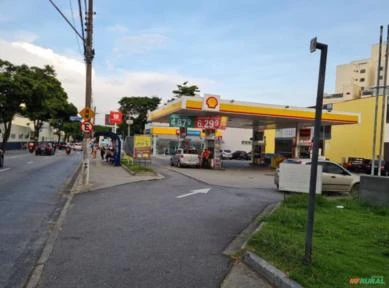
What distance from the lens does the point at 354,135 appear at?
44.4 metres

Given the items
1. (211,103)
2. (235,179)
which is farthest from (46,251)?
(211,103)

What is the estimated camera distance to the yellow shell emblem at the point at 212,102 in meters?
29.8

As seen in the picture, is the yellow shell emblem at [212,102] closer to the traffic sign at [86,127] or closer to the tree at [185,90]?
the traffic sign at [86,127]

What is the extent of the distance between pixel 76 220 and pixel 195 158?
2396cm

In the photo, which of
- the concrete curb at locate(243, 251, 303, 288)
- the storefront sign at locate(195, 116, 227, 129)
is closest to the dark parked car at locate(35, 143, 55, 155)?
the storefront sign at locate(195, 116, 227, 129)

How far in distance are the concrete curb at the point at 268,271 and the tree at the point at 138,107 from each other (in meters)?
82.8

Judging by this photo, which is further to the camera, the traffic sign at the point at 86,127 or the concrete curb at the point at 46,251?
the traffic sign at the point at 86,127

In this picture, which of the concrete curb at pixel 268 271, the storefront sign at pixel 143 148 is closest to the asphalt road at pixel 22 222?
the concrete curb at pixel 268 271

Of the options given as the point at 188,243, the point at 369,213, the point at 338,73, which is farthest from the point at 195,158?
the point at 338,73

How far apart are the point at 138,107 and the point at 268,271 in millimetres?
86154

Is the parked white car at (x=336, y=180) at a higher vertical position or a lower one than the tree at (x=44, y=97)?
lower

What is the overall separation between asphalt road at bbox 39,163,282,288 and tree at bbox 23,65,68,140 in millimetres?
38156

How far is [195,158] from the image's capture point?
34.2m

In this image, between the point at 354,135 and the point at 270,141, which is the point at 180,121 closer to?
the point at 354,135
